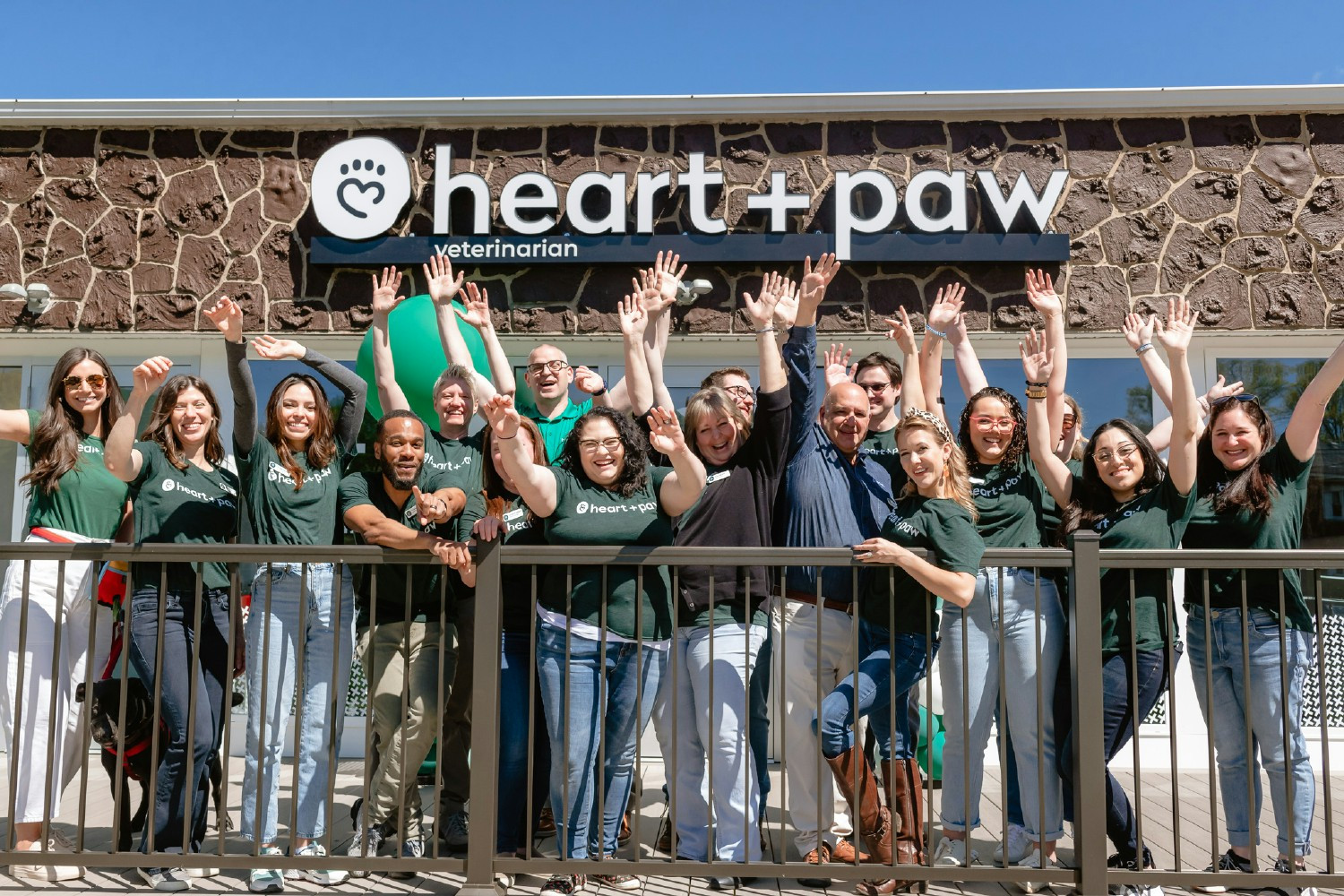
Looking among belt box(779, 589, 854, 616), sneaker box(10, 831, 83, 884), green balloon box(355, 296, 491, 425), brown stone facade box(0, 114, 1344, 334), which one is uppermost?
brown stone facade box(0, 114, 1344, 334)

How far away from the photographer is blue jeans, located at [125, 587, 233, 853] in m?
4.06

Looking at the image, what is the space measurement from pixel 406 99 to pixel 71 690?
4.37m

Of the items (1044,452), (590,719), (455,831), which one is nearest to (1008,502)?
(1044,452)

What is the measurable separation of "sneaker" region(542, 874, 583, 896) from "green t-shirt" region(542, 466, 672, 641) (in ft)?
2.82

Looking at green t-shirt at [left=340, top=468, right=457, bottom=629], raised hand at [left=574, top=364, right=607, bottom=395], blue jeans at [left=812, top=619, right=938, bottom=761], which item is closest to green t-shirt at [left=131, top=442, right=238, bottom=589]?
green t-shirt at [left=340, top=468, right=457, bottom=629]

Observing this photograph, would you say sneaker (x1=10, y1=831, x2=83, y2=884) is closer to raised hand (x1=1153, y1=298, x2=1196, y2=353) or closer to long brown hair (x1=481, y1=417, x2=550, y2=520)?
long brown hair (x1=481, y1=417, x2=550, y2=520)

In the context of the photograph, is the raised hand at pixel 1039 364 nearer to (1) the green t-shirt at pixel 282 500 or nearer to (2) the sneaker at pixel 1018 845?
(2) the sneaker at pixel 1018 845

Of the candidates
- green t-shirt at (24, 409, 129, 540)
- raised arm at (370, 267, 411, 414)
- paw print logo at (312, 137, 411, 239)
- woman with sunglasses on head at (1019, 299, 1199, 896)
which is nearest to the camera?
woman with sunglasses on head at (1019, 299, 1199, 896)

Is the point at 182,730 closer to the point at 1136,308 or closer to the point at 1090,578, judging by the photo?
the point at 1090,578

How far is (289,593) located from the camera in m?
4.18

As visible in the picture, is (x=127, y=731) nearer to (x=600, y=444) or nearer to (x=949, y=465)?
(x=600, y=444)

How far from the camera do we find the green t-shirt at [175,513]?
→ 13.6ft

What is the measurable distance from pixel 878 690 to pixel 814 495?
78cm

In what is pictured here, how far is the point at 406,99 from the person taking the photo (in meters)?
7.31
